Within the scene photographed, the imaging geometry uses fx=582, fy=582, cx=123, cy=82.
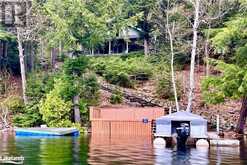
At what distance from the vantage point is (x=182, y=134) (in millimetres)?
30609

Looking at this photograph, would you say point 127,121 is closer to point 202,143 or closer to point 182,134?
point 182,134

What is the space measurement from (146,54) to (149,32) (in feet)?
8.98

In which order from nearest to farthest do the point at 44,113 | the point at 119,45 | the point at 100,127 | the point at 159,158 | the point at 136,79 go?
the point at 159,158
the point at 100,127
the point at 44,113
the point at 136,79
the point at 119,45

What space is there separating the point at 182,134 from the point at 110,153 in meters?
6.93

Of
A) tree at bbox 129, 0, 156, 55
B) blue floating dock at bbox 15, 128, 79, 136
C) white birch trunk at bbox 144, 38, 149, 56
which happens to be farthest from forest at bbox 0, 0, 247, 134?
blue floating dock at bbox 15, 128, 79, 136

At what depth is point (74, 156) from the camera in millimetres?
23406

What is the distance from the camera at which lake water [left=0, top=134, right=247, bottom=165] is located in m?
21.6

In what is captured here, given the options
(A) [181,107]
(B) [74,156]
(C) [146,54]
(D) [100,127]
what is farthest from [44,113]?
(B) [74,156]

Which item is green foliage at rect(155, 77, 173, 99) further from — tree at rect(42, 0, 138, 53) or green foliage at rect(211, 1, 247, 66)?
green foliage at rect(211, 1, 247, 66)

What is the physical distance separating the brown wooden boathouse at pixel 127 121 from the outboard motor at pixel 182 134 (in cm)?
690

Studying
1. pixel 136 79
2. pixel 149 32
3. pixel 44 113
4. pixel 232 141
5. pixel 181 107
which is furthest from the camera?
pixel 149 32

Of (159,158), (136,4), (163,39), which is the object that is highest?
(136,4)

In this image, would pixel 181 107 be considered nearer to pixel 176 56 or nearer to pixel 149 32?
pixel 176 56

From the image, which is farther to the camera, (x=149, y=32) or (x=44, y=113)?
(x=149, y=32)
